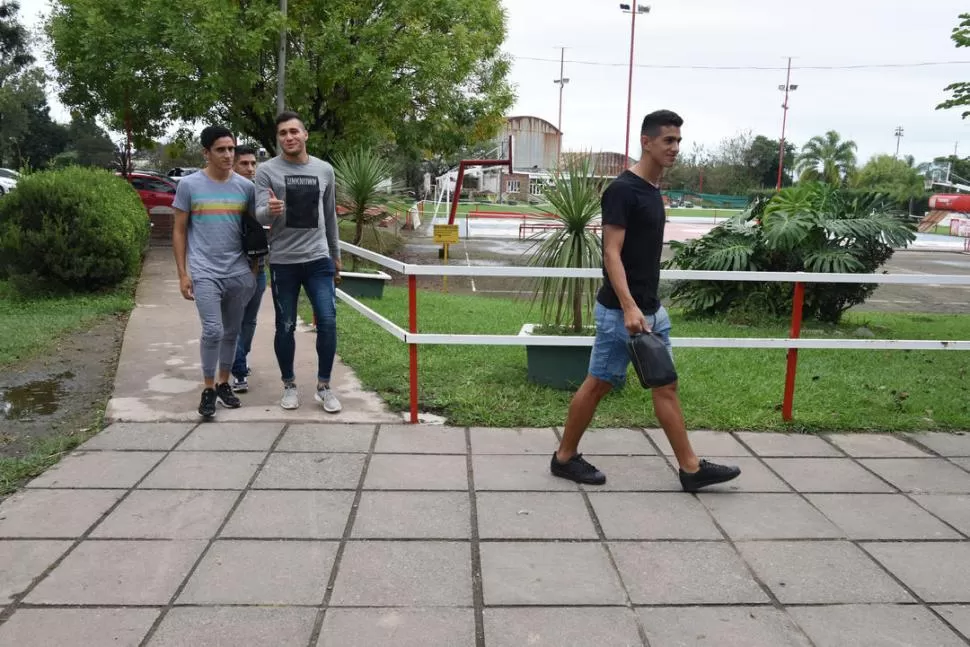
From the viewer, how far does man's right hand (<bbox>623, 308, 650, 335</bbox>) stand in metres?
3.54

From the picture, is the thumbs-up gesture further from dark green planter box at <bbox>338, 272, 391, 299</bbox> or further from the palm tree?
the palm tree

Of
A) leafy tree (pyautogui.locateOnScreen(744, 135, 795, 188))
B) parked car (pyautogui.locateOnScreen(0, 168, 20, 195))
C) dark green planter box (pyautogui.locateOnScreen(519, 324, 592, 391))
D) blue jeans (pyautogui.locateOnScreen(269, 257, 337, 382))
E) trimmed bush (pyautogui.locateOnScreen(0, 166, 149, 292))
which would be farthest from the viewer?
leafy tree (pyautogui.locateOnScreen(744, 135, 795, 188))

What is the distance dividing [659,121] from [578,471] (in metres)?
1.70

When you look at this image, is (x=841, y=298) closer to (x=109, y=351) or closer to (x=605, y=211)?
(x=605, y=211)

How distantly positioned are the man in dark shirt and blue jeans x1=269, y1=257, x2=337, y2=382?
175cm

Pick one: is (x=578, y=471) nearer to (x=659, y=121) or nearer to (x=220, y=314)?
(x=659, y=121)

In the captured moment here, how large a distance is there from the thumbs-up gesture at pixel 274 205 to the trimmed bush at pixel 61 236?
19.3ft

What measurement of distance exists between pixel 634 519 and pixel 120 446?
275 cm

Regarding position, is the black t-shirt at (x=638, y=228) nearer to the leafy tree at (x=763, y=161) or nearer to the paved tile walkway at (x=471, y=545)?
the paved tile walkway at (x=471, y=545)

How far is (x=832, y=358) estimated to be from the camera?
7039 mm

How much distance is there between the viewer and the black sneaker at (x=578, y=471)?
3.91m

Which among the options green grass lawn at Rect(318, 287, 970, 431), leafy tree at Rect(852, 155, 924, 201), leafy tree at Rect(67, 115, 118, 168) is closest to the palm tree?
leafy tree at Rect(852, 155, 924, 201)

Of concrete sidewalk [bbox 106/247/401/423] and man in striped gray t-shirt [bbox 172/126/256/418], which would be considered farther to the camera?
concrete sidewalk [bbox 106/247/401/423]

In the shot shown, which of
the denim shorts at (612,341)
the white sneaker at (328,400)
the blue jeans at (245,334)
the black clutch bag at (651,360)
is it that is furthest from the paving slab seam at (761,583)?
the blue jeans at (245,334)
